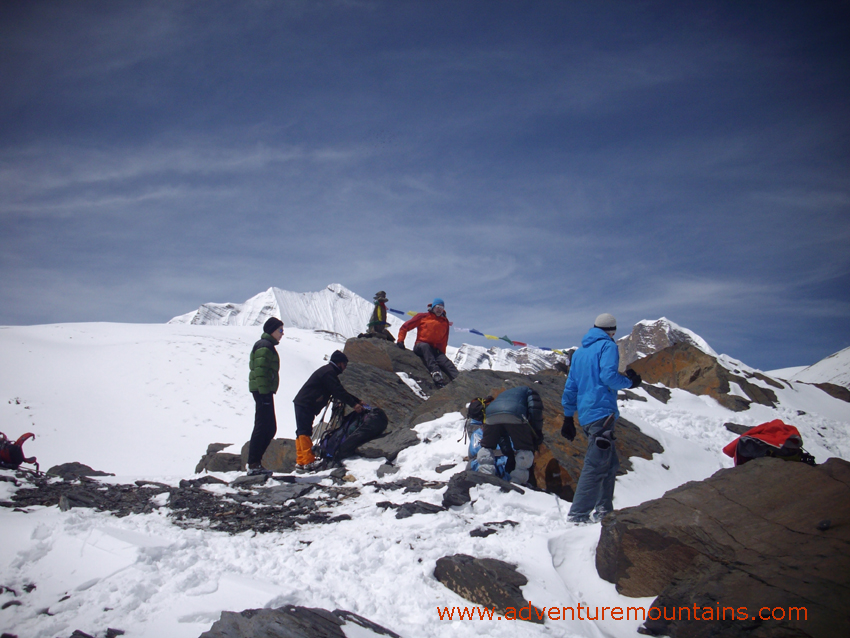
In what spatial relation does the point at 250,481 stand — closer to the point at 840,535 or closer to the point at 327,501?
the point at 327,501

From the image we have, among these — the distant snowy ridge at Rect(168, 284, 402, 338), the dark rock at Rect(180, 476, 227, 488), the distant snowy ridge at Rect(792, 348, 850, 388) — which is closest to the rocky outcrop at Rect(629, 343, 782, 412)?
the dark rock at Rect(180, 476, 227, 488)

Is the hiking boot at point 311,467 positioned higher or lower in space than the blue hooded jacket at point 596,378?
lower

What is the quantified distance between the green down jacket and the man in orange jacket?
427 centimetres

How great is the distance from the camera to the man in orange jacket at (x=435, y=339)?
452 inches

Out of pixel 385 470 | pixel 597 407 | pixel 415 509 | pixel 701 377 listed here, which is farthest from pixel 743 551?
pixel 701 377

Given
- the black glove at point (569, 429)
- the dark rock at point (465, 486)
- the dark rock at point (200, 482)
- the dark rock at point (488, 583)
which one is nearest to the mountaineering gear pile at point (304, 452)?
the dark rock at point (200, 482)

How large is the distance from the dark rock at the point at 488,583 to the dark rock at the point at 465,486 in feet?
4.04

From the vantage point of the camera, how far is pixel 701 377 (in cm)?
1472

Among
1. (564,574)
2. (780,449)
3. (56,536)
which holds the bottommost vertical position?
(564,574)

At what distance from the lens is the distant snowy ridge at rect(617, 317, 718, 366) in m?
56.6

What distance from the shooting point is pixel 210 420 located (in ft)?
48.7

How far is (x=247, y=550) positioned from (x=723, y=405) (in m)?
13.0

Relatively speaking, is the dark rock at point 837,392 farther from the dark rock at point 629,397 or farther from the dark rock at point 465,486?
the dark rock at point 465,486

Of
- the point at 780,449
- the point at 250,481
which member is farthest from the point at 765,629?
the point at 250,481
